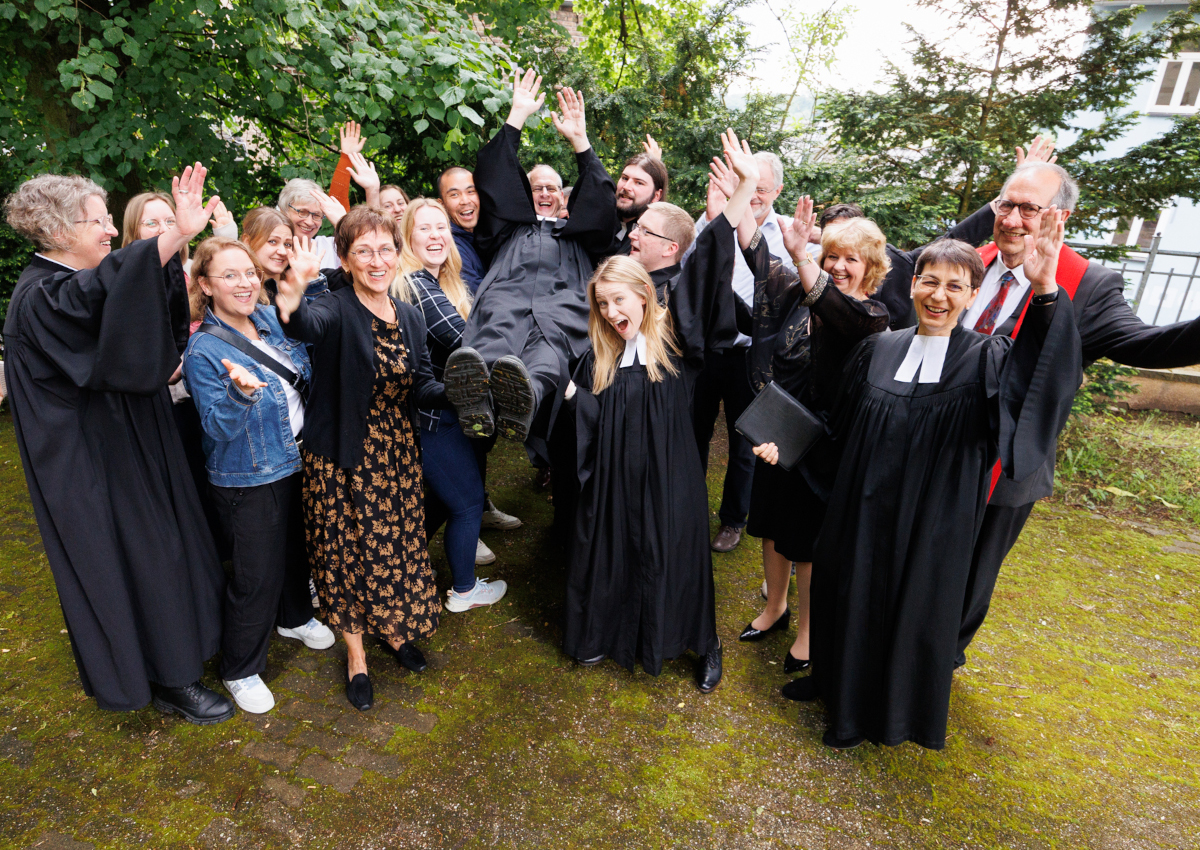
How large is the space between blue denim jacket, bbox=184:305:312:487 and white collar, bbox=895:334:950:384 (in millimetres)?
2651

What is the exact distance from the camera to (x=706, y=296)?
3070mm

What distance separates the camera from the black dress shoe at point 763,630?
3.66 meters

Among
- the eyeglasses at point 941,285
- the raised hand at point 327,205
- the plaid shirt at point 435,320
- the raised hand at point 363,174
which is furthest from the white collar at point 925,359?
the raised hand at point 363,174

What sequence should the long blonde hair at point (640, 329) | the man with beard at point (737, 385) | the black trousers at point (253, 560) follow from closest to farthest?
the black trousers at point (253, 560)
the long blonde hair at point (640, 329)
the man with beard at point (737, 385)

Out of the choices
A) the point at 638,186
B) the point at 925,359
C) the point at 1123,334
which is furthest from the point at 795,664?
the point at 638,186

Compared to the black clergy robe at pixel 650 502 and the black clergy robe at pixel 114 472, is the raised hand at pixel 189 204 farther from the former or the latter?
the black clergy robe at pixel 650 502

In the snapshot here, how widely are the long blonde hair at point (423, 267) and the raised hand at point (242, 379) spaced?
2.99 feet

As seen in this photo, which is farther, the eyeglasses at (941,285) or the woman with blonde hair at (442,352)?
the woman with blonde hair at (442,352)

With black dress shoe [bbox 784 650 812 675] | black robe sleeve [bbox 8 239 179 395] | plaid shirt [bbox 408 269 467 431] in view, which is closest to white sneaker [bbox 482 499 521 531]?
plaid shirt [bbox 408 269 467 431]

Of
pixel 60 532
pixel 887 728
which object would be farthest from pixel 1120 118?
pixel 60 532

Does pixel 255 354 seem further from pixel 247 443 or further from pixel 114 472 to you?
pixel 114 472

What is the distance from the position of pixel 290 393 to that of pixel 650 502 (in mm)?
1758

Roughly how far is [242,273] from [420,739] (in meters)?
2.18

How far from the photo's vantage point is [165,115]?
483cm
